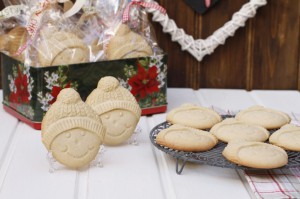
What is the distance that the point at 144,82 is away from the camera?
1.51 metres

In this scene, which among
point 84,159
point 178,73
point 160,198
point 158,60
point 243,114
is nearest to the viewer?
point 160,198

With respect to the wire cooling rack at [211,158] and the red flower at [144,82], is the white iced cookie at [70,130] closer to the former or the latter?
the wire cooling rack at [211,158]

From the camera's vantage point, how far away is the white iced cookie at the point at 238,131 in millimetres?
1170

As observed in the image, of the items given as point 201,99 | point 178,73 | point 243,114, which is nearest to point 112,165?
point 243,114

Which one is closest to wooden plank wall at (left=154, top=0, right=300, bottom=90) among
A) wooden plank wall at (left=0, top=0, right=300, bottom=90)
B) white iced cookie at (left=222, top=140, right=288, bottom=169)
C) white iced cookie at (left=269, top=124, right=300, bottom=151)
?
wooden plank wall at (left=0, top=0, right=300, bottom=90)

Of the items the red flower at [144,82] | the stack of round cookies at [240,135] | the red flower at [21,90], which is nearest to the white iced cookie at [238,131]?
the stack of round cookies at [240,135]

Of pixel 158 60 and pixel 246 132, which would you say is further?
pixel 158 60

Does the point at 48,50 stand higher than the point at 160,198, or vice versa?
the point at 48,50

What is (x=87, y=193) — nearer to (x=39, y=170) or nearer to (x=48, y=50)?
(x=39, y=170)

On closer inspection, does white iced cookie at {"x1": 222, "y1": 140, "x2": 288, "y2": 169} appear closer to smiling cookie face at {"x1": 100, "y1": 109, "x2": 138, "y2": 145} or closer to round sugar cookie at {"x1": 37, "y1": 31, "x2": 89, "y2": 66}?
smiling cookie face at {"x1": 100, "y1": 109, "x2": 138, "y2": 145}

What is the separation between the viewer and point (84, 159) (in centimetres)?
113

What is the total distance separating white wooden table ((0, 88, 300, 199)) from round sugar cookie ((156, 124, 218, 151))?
0.05m

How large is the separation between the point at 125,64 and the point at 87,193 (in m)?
0.49

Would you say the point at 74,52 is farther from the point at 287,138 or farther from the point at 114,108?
the point at 287,138
